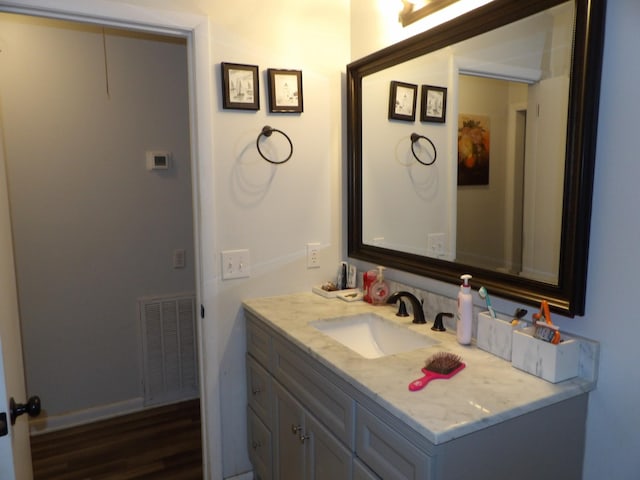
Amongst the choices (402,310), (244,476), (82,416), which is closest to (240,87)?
(402,310)

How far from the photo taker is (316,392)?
5.07 ft

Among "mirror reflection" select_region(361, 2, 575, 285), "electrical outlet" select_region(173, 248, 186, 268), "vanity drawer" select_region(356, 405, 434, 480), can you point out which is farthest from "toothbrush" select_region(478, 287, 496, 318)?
"electrical outlet" select_region(173, 248, 186, 268)

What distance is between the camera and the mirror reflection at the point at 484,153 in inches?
52.7

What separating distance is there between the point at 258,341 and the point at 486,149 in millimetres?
1192

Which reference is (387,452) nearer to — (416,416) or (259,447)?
(416,416)

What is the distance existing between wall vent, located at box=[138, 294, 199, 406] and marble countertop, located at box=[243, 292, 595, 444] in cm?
159

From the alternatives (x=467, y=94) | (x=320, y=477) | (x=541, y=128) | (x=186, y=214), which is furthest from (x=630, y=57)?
(x=186, y=214)

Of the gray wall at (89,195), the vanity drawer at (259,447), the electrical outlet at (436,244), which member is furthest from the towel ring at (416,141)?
the gray wall at (89,195)

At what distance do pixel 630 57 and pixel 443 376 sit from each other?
0.93 meters

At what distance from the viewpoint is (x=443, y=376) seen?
128cm

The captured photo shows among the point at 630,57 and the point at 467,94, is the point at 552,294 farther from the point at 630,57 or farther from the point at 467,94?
the point at 467,94

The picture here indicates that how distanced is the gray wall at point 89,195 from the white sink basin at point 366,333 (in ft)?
5.03

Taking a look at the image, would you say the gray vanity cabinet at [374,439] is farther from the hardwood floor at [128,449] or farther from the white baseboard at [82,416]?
the white baseboard at [82,416]

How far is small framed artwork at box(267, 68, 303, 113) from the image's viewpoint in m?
2.07
